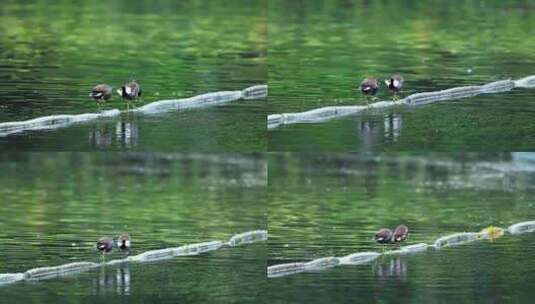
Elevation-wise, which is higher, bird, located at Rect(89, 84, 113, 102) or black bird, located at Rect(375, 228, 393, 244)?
bird, located at Rect(89, 84, 113, 102)

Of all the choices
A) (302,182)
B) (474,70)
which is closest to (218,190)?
(302,182)

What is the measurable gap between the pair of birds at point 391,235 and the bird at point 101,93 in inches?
88.6

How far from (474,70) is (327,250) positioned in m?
2.09

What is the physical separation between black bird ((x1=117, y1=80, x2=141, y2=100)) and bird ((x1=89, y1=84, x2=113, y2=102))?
99 millimetres

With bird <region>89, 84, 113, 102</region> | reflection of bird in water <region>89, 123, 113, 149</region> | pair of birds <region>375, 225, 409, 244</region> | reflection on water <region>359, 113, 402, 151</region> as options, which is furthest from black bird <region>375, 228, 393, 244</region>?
bird <region>89, 84, 113, 102</region>

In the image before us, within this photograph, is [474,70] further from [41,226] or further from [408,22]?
[41,226]

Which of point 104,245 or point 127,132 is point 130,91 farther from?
point 104,245

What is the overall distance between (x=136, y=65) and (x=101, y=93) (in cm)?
94

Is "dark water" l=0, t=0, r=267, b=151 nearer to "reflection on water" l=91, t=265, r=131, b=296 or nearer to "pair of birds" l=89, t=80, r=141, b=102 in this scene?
"pair of birds" l=89, t=80, r=141, b=102

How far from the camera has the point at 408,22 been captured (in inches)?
690

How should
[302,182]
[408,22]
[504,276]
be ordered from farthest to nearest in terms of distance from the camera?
[408,22] < [302,182] < [504,276]

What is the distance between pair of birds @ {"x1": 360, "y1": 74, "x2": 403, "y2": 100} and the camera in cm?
1594

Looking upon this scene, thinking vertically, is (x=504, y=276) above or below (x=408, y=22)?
below

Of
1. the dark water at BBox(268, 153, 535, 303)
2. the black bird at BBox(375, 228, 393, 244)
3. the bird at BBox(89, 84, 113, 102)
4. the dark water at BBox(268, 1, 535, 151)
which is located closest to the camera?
the dark water at BBox(268, 153, 535, 303)
